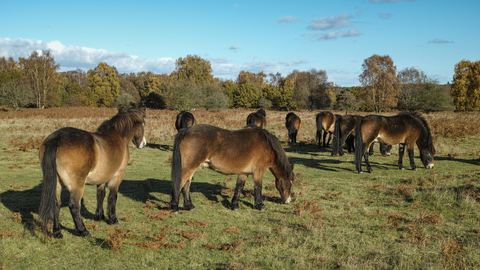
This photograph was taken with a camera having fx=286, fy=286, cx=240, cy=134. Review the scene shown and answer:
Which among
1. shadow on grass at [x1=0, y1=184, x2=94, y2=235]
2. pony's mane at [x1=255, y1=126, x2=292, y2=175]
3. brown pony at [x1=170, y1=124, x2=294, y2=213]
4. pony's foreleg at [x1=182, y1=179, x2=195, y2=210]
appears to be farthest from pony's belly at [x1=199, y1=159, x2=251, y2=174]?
shadow on grass at [x1=0, y1=184, x2=94, y2=235]

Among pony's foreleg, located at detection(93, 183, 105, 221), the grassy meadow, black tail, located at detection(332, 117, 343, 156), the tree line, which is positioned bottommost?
the grassy meadow

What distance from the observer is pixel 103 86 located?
69688 mm

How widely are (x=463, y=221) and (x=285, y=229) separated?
11.8 feet

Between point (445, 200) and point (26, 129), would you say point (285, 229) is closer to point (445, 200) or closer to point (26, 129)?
point (445, 200)

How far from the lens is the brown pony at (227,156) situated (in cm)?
612

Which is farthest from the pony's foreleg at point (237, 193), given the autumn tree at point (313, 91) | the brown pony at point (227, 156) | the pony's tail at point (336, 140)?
the autumn tree at point (313, 91)

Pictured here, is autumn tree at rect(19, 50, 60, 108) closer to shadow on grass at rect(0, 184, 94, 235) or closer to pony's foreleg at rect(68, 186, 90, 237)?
shadow on grass at rect(0, 184, 94, 235)

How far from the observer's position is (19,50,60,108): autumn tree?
4703 centimetres

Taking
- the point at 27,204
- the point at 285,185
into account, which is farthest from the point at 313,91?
the point at 27,204

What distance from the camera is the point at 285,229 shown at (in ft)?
17.3

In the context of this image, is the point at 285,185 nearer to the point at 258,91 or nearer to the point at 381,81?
the point at 381,81

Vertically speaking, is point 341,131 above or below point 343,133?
above

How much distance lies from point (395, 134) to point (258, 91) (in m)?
68.2

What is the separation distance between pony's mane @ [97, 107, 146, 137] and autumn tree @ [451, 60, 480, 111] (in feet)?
189
